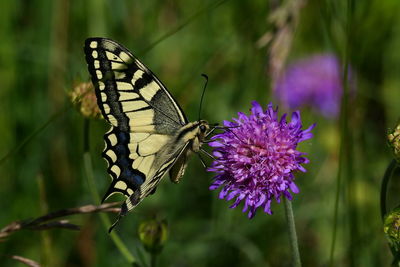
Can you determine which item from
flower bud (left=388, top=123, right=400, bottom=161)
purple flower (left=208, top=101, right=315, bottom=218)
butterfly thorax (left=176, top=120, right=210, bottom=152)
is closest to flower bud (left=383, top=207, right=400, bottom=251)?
flower bud (left=388, top=123, right=400, bottom=161)

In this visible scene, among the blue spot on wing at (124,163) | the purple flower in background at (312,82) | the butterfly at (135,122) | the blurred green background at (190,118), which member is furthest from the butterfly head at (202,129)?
the purple flower in background at (312,82)

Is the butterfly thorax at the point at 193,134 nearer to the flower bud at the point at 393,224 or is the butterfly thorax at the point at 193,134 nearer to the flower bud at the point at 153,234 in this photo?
the flower bud at the point at 153,234

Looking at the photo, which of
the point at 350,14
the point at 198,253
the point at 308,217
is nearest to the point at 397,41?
the point at 308,217

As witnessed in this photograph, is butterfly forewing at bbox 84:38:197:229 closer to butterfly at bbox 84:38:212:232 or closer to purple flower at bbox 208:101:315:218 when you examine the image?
butterfly at bbox 84:38:212:232

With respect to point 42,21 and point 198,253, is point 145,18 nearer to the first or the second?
A: point 42,21

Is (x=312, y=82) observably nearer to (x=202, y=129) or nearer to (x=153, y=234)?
(x=202, y=129)

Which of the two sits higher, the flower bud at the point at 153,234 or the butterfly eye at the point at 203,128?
the butterfly eye at the point at 203,128
